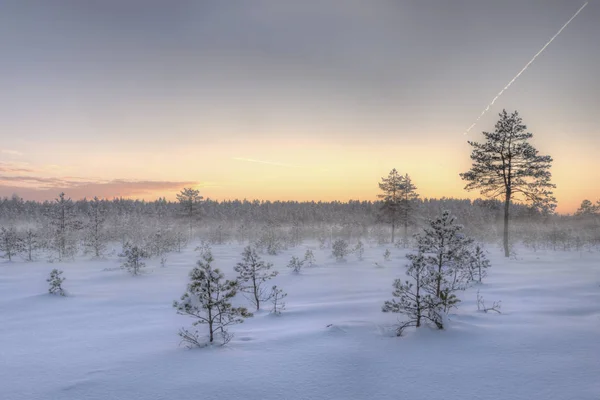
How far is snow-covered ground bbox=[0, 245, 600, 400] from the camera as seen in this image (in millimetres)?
4574

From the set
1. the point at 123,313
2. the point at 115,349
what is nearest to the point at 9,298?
the point at 123,313

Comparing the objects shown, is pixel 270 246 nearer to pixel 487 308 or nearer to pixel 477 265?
pixel 477 265

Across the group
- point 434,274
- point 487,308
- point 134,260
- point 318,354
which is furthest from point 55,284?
point 487,308

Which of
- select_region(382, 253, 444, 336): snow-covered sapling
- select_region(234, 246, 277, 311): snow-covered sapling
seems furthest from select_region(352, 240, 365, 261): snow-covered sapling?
select_region(382, 253, 444, 336): snow-covered sapling

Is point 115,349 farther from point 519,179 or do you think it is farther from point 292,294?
point 519,179

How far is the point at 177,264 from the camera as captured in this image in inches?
865

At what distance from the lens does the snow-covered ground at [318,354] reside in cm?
457

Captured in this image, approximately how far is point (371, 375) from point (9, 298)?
46.7ft

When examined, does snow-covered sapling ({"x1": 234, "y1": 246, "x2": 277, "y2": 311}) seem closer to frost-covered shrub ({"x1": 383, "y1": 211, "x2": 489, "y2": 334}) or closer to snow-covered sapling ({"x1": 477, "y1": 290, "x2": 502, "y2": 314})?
frost-covered shrub ({"x1": 383, "y1": 211, "x2": 489, "y2": 334})

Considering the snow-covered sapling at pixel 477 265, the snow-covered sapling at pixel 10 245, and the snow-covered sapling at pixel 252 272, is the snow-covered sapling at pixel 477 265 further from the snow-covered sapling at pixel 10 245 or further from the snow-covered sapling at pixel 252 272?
the snow-covered sapling at pixel 10 245

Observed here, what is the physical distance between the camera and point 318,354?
570 centimetres

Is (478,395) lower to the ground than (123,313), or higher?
higher

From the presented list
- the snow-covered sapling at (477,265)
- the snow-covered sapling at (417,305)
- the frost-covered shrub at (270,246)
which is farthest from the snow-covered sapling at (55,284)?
the frost-covered shrub at (270,246)

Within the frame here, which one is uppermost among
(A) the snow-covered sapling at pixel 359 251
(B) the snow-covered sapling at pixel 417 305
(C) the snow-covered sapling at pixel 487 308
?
(B) the snow-covered sapling at pixel 417 305
